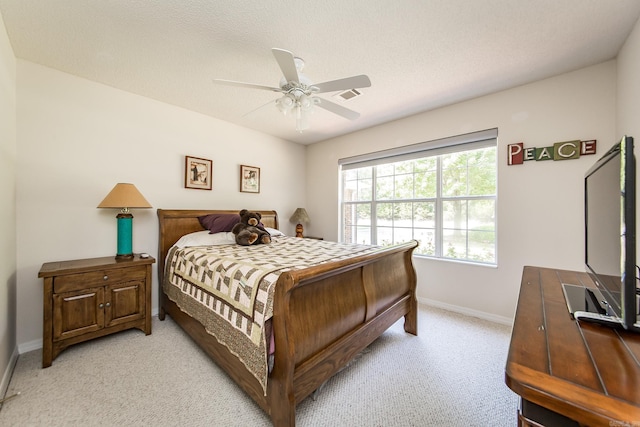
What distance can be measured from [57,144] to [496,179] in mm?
4457

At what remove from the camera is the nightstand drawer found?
1899 mm

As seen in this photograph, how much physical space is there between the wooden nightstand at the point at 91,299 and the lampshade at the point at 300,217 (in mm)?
2313

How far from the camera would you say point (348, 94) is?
2.64 m

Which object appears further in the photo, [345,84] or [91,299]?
[91,299]

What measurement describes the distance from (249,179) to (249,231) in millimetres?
1245

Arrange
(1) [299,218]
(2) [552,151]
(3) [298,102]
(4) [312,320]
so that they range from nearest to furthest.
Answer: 1. (4) [312,320]
2. (3) [298,102]
3. (2) [552,151]
4. (1) [299,218]

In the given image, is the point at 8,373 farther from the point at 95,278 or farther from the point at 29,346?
the point at 95,278

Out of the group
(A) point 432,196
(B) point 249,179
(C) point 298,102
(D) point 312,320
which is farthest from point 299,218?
(D) point 312,320

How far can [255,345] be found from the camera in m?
1.30

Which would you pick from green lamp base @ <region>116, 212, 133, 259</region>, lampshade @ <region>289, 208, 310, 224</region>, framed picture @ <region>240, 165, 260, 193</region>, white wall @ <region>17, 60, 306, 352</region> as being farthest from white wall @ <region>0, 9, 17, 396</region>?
lampshade @ <region>289, 208, 310, 224</region>

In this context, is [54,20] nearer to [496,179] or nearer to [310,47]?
[310,47]

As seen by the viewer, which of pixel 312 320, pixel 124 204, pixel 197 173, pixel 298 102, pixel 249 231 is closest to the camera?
pixel 312 320

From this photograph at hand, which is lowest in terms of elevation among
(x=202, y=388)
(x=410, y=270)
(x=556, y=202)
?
(x=202, y=388)

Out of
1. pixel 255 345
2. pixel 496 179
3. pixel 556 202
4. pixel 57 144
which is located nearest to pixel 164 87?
pixel 57 144
